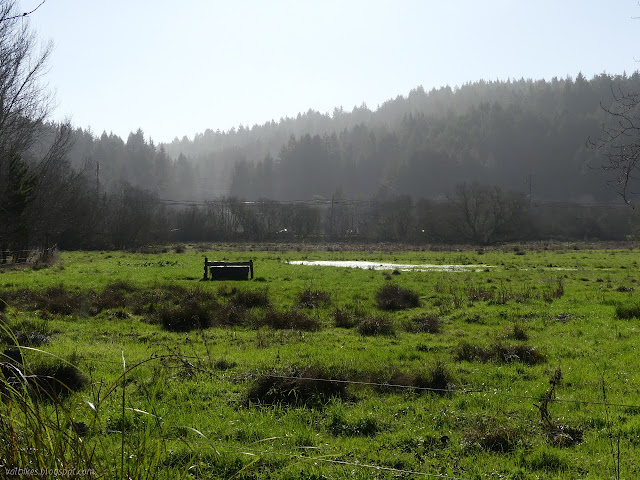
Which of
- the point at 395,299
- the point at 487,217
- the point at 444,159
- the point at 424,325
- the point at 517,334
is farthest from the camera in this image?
the point at 444,159

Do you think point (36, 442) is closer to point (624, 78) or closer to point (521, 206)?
point (521, 206)

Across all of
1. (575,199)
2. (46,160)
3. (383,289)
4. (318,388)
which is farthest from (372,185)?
(318,388)

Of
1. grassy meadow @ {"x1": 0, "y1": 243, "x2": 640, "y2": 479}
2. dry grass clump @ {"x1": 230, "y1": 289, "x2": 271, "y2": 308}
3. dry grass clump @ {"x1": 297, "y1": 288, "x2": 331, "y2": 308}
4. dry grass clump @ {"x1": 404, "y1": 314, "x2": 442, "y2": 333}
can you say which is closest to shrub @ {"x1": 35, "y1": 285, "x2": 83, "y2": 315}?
grassy meadow @ {"x1": 0, "y1": 243, "x2": 640, "y2": 479}

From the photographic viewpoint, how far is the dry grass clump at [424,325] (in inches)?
566

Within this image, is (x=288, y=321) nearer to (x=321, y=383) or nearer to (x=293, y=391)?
(x=321, y=383)

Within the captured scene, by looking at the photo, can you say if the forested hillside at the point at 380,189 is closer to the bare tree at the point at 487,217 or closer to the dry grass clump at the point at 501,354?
the bare tree at the point at 487,217

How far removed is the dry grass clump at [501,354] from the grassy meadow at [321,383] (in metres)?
0.04

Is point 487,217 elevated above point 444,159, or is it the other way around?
point 444,159

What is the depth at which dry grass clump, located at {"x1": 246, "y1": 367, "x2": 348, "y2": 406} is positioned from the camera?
7.70m

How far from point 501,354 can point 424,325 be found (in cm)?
394

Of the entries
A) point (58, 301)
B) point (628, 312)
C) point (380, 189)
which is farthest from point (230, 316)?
point (380, 189)

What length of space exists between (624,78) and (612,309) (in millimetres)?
190917

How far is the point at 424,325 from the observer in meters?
14.6

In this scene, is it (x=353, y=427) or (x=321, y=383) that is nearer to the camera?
(x=353, y=427)
